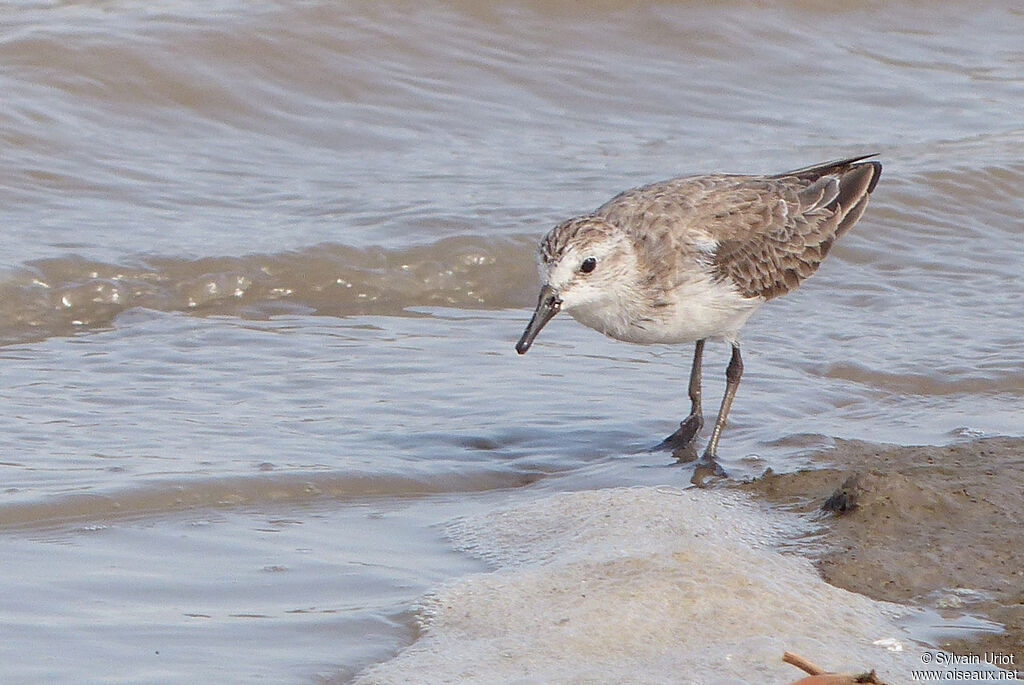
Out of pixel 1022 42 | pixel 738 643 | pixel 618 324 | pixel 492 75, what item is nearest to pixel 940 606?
pixel 738 643

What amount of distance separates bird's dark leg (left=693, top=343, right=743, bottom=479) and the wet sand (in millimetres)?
467

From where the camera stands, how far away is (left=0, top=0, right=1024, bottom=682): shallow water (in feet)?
16.4

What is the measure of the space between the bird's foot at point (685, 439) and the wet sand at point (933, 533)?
0.80 meters

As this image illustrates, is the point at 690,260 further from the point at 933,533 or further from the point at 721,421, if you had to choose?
the point at 933,533

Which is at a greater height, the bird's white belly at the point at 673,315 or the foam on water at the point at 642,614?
the bird's white belly at the point at 673,315

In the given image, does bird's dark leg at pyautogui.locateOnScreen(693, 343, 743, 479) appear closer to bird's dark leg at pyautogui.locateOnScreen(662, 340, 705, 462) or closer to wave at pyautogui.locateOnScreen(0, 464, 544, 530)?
bird's dark leg at pyautogui.locateOnScreen(662, 340, 705, 462)

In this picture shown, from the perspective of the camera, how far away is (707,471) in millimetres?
6195

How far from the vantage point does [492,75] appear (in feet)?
39.4

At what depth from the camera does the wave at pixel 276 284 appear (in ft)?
26.6

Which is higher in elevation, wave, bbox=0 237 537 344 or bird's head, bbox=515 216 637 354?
bird's head, bbox=515 216 637 354

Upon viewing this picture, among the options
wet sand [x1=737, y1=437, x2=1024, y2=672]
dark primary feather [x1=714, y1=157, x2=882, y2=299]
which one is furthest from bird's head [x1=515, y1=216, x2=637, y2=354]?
wet sand [x1=737, y1=437, x2=1024, y2=672]

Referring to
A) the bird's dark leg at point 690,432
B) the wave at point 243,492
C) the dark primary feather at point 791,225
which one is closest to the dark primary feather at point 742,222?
the dark primary feather at point 791,225

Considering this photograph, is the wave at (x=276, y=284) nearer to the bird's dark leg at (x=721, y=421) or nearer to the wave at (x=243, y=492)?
the bird's dark leg at (x=721, y=421)

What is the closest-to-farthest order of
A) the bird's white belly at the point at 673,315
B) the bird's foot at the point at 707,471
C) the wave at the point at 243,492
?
the wave at the point at 243,492 → the bird's foot at the point at 707,471 → the bird's white belly at the point at 673,315
